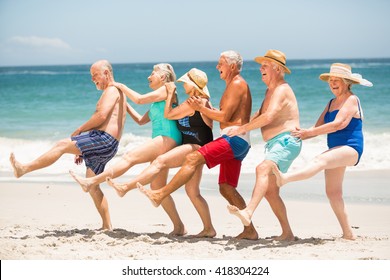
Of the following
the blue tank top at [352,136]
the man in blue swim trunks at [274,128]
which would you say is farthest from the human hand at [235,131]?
the blue tank top at [352,136]

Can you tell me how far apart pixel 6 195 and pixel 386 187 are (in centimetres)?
498

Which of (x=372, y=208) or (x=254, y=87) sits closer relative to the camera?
(x=372, y=208)

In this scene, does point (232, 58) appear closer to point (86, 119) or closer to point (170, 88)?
point (170, 88)

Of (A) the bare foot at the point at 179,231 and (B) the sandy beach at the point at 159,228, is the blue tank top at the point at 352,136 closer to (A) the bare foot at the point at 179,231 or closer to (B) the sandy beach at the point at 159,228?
(B) the sandy beach at the point at 159,228

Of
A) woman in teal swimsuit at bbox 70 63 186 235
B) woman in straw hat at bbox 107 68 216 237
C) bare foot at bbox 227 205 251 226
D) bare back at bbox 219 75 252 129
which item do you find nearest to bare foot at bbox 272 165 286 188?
bare foot at bbox 227 205 251 226

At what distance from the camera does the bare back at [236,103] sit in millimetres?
6094

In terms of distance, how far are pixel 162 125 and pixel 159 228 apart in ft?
4.87

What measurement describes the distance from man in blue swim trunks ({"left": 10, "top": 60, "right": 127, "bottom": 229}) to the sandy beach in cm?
70

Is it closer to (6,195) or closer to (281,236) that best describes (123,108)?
(281,236)

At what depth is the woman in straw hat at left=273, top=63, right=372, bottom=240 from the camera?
596 cm

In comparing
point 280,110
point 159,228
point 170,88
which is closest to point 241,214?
point 280,110

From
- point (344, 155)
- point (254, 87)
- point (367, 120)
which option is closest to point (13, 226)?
point (344, 155)

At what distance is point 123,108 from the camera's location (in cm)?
675

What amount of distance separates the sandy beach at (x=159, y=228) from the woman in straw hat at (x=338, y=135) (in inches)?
22.2
